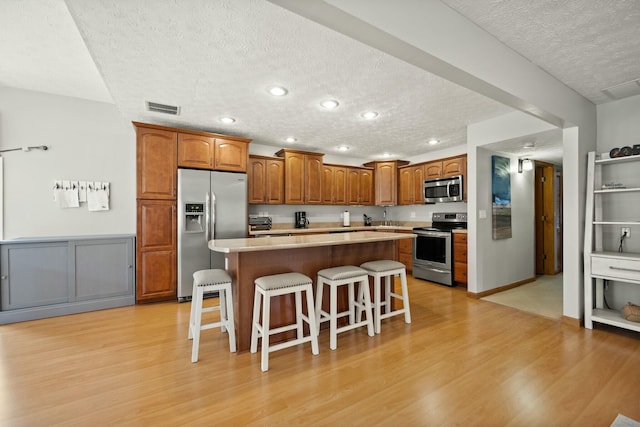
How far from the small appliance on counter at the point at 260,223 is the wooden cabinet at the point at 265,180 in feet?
1.01

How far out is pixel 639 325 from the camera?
2.54m

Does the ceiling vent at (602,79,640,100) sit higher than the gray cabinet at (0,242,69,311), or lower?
higher

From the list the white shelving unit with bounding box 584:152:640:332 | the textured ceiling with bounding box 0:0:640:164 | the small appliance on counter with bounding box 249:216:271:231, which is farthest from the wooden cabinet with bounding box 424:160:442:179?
the small appliance on counter with bounding box 249:216:271:231

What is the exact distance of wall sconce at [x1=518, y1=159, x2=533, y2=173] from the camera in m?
4.61

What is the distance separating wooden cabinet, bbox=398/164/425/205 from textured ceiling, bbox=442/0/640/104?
3018mm

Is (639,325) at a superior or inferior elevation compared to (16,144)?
inferior

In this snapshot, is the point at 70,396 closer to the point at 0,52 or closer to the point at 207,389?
the point at 207,389

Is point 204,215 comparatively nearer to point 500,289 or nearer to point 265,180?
point 265,180

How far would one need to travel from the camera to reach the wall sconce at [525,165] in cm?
461

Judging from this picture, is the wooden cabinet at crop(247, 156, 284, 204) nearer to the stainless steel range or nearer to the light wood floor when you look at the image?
the light wood floor

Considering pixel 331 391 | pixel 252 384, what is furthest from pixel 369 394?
pixel 252 384

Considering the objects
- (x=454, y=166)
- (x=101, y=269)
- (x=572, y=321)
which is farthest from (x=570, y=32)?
(x=101, y=269)

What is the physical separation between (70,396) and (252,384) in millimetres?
1163

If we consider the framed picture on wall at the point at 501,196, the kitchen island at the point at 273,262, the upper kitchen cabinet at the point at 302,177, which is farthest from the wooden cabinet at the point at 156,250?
the framed picture on wall at the point at 501,196
